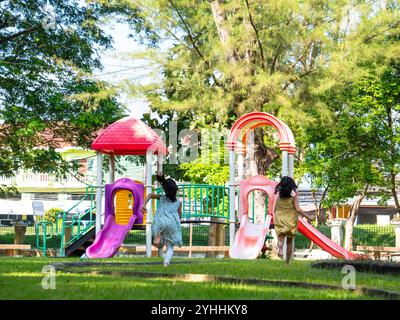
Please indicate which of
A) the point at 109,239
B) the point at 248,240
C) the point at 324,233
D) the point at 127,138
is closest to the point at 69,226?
the point at 109,239

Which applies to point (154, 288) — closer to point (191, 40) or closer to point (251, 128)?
point (251, 128)

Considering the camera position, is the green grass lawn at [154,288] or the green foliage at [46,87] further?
the green foliage at [46,87]

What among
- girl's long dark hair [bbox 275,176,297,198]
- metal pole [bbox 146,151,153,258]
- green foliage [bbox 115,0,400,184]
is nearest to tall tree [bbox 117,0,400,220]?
green foliage [bbox 115,0,400,184]

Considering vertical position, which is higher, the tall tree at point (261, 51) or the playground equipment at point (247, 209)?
the tall tree at point (261, 51)

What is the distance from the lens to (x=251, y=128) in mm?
20500

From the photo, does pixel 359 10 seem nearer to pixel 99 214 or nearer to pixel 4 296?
pixel 99 214

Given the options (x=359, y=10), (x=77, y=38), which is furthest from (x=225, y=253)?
(x=77, y=38)

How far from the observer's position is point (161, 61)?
21.7 m

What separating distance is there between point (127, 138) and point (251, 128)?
3.36 meters

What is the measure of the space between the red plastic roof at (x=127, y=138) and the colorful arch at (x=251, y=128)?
6.18ft

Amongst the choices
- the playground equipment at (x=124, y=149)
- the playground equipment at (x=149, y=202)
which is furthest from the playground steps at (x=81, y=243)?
the playground equipment at (x=124, y=149)

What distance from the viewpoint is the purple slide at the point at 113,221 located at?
60.0 ft

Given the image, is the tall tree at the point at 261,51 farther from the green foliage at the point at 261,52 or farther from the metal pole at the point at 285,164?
the metal pole at the point at 285,164

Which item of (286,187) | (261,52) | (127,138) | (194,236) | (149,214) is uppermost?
(261,52)
